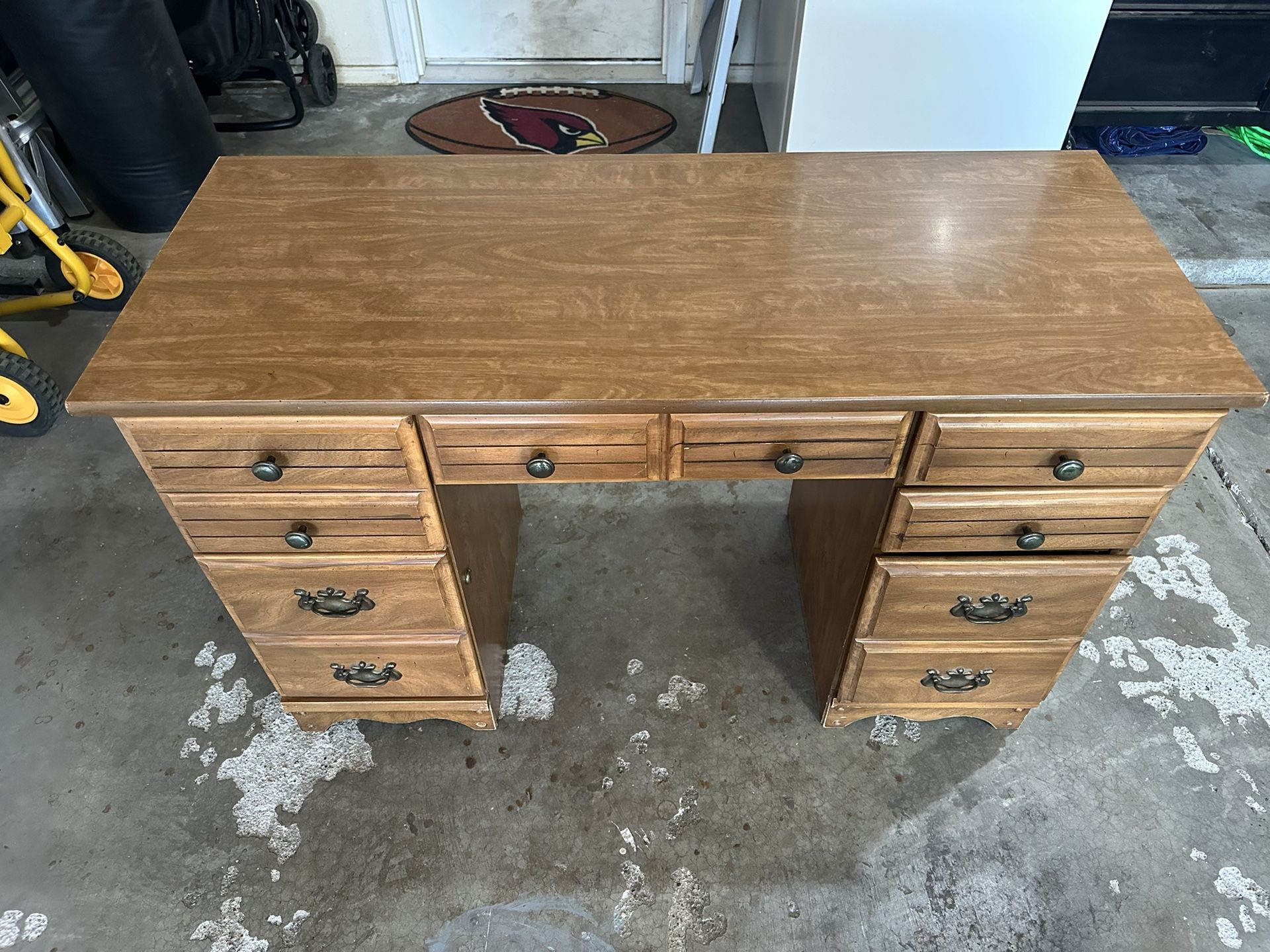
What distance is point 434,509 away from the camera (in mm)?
1274

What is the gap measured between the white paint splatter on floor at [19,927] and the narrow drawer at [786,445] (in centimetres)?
142

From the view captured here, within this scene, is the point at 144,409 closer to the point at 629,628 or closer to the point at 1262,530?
the point at 629,628

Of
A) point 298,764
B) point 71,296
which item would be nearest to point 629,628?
point 298,764

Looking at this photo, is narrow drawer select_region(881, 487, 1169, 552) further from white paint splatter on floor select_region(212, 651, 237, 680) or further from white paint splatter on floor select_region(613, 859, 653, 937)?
white paint splatter on floor select_region(212, 651, 237, 680)

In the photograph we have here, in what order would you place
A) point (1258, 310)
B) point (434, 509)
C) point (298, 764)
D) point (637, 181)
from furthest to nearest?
point (1258, 310) < point (298, 764) < point (637, 181) < point (434, 509)

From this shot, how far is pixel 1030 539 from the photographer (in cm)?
129

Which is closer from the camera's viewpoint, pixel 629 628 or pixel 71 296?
pixel 629 628

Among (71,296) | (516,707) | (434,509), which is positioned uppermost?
(434,509)

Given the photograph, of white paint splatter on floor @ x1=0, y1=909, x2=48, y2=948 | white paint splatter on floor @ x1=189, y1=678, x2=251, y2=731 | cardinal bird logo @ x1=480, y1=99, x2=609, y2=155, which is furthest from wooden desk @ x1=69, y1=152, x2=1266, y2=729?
cardinal bird logo @ x1=480, y1=99, x2=609, y2=155

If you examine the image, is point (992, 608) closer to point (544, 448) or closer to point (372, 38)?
point (544, 448)

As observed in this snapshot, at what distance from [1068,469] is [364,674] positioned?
125 centimetres

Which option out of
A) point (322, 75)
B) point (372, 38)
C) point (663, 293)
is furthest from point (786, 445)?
point (372, 38)

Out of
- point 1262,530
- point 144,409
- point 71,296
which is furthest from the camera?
point 71,296

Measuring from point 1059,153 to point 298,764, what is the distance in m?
1.92
